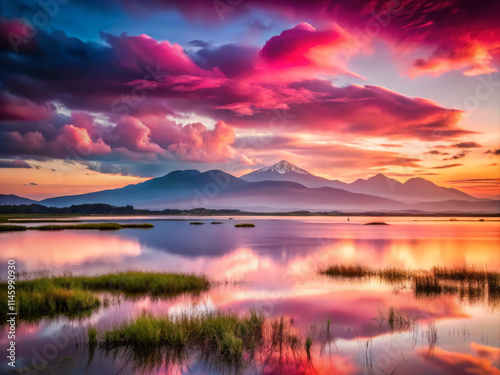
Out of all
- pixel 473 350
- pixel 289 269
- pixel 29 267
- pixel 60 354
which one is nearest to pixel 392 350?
pixel 473 350

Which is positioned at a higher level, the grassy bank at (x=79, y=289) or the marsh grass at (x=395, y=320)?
the grassy bank at (x=79, y=289)

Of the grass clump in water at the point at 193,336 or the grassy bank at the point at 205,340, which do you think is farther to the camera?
the grass clump in water at the point at 193,336

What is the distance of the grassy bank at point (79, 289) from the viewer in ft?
53.5

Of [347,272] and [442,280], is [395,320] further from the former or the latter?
[347,272]

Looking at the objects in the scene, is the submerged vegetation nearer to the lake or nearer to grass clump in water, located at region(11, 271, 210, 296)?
the lake

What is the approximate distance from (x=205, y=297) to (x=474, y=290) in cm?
1722

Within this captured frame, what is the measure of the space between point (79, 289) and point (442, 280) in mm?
24738

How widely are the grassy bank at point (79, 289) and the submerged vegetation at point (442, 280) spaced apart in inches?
481

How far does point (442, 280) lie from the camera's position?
81.7ft

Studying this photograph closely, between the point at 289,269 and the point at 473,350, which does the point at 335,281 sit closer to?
the point at 289,269

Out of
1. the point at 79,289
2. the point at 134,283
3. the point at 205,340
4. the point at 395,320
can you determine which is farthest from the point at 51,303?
the point at 395,320

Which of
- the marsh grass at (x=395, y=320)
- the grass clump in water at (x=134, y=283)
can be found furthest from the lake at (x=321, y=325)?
the grass clump in water at (x=134, y=283)

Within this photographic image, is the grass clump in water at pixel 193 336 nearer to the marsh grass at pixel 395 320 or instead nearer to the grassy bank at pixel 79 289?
the grassy bank at pixel 79 289

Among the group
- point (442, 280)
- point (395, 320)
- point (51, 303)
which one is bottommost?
point (442, 280)
